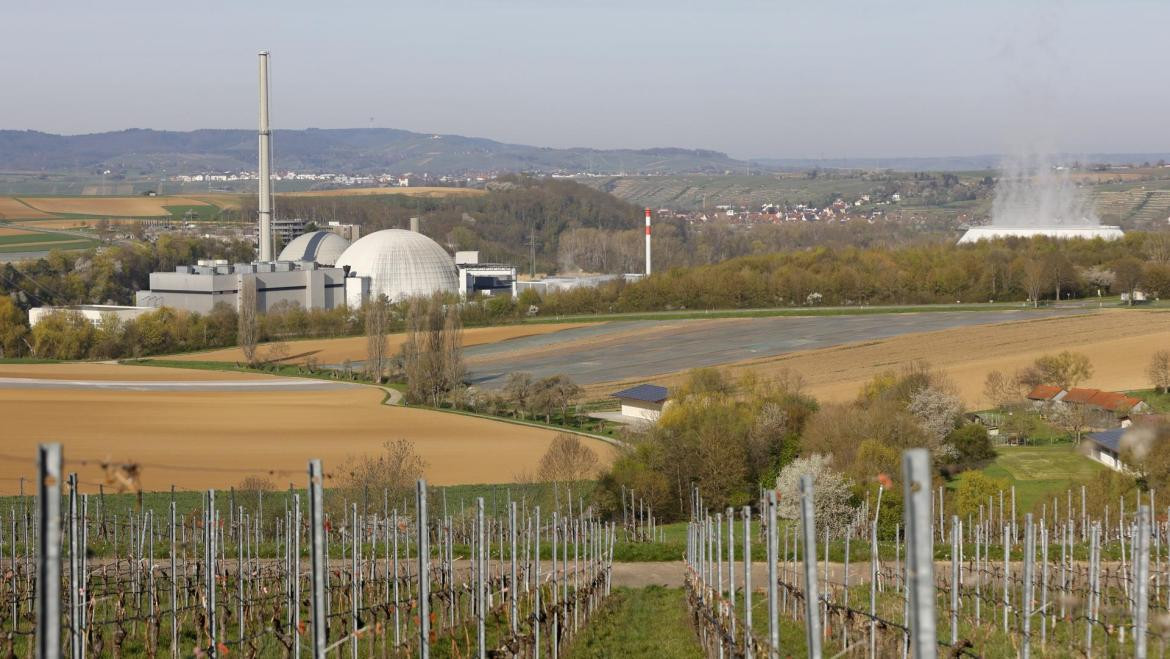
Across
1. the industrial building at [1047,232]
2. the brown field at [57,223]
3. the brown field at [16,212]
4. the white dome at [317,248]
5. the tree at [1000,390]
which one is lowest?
the tree at [1000,390]

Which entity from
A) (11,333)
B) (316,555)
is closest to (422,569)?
(316,555)

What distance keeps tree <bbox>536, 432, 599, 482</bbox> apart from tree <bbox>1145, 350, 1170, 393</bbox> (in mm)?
20952

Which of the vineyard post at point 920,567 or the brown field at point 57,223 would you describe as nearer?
the vineyard post at point 920,567

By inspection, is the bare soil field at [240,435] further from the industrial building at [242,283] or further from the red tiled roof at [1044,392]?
the industrial building at [242,283]

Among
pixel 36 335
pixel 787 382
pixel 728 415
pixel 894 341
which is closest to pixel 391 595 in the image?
pixel 728 415

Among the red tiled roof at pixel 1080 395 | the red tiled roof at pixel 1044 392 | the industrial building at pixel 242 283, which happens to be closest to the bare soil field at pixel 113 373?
the industrial building at pixel 242 283

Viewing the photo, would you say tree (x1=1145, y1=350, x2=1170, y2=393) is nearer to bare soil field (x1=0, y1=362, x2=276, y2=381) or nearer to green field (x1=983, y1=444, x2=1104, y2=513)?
green field (x1=983, y1=444, x2=1104, y2=513)

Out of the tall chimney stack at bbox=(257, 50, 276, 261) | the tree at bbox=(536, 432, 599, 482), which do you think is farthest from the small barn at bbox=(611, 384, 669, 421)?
the tall chimney stack at bbox=(257, 50, 276, 261)

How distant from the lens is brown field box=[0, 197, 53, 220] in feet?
488

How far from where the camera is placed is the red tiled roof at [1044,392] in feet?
141

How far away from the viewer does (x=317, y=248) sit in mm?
104000

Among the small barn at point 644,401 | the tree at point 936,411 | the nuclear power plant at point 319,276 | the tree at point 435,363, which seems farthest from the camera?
the nuclear power plant at point 319,276

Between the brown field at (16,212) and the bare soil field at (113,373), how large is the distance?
94105 millimetres

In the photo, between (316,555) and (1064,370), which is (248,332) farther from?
(316,555)
